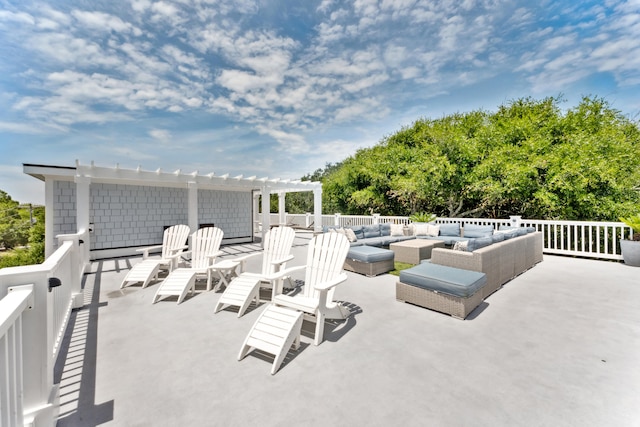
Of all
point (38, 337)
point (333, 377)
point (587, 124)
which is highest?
point (587, 124)

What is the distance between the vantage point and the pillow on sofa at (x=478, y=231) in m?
7.72

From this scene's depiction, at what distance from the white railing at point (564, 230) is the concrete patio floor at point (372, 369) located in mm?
3834

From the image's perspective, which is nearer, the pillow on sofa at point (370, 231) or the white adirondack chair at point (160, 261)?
the white adirondack chair at point (160, 261)

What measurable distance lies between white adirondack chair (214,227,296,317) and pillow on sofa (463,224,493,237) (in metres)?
6.10

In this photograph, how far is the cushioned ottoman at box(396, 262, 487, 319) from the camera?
327 centimetres

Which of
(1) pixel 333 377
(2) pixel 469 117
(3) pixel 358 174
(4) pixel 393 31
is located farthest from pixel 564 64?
(1) pixel 333 377

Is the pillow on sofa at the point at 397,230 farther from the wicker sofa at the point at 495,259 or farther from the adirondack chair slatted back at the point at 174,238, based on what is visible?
the adirondack chair slatted back at the point at 174,238

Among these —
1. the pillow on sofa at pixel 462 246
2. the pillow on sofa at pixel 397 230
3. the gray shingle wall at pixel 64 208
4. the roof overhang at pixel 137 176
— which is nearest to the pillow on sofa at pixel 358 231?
the pillow on sofa at pixel 397 230

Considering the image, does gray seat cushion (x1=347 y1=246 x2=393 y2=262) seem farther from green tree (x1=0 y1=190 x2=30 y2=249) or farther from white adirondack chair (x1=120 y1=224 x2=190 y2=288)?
green tree (x1=0 y1=190 x2=30 y2=249)

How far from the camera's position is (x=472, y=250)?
14.2 ft

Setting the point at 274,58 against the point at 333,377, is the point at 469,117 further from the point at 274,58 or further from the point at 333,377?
the point at 333,377

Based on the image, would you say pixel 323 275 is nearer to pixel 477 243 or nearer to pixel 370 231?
pixel 477 243

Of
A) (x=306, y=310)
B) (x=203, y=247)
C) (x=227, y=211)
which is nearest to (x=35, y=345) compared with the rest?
(x=306, y=310)

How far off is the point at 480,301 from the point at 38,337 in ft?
14.6
